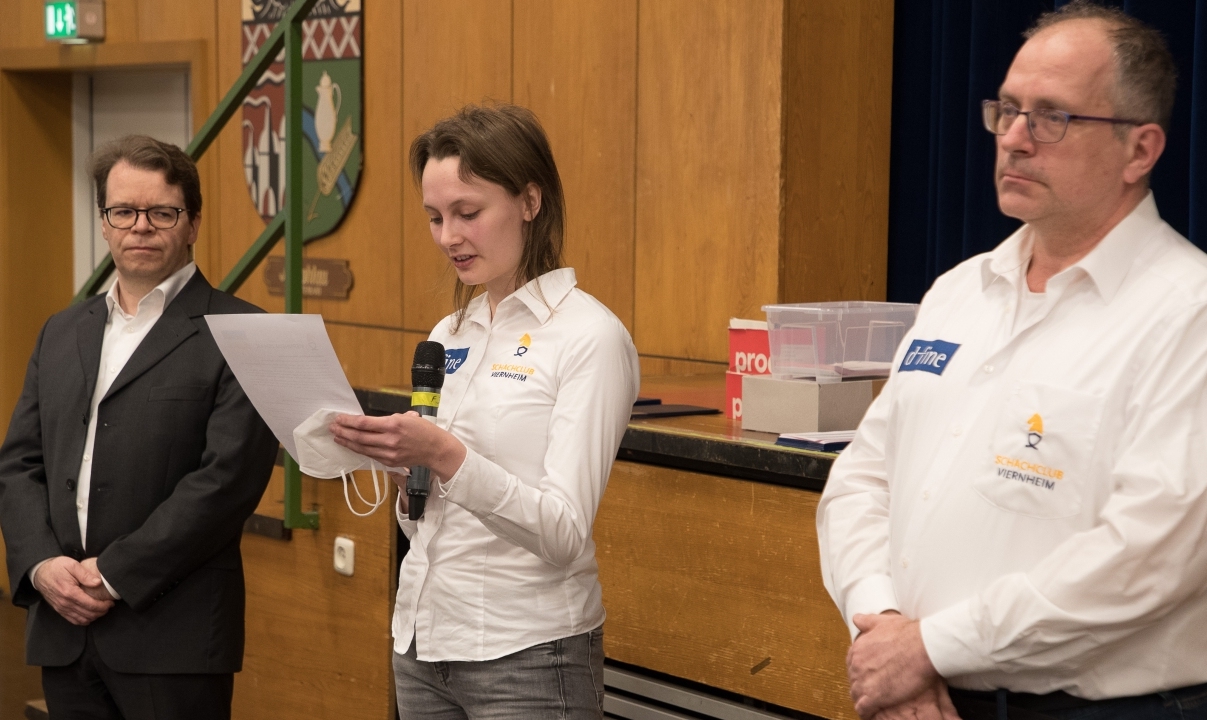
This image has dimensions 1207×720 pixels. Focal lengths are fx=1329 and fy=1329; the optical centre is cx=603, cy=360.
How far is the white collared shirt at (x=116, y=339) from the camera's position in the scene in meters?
2.73

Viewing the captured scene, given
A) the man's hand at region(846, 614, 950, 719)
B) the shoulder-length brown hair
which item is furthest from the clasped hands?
the shoulder-length brown hair

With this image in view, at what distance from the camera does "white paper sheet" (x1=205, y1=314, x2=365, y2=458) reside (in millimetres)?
1905

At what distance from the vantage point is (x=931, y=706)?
1.67 metres

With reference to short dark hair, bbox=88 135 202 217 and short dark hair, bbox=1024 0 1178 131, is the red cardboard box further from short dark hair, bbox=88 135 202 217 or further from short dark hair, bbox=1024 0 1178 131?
short dark hair, bbox=1024 0 1178 131

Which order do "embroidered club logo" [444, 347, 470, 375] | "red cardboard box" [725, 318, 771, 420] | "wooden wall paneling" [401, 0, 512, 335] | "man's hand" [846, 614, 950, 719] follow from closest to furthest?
"man's hand" [846, 614, 950, 719]
"embroidered club logo" [444, 347, 470, 375]
"red cardboard box" [725, 318, 771, 420]
"wooden wall paneling" [401, 0, 512, 335]

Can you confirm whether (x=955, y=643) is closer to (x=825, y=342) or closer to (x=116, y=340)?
(x=825, y=342)

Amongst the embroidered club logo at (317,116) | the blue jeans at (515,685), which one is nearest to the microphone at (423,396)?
the blue jeans at (515,685)

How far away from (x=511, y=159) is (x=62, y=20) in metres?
5.95

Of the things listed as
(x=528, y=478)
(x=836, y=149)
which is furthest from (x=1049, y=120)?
(x=836, y=149)

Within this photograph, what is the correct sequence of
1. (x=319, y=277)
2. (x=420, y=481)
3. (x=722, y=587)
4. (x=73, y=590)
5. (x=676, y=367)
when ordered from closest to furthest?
(x=420, y=481)
(x=73, y=590)
(x=722, y=587)
(x=676, y=367)
(x=319, y=277)

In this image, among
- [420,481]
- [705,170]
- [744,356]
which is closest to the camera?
[420,481]

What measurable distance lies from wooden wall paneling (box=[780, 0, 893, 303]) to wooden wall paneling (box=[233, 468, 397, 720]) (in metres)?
1.61

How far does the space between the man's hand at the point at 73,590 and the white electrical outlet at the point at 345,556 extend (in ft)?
3.06

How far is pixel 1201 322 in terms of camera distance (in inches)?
63.1
